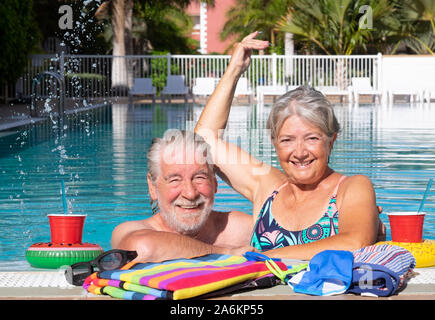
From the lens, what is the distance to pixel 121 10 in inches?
1162

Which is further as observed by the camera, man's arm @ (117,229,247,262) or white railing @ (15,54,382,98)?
A: white railing @ (15,54,382,98)

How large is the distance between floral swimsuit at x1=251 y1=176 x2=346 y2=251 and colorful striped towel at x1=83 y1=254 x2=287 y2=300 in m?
0.47

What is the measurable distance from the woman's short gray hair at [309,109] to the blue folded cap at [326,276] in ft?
2.06

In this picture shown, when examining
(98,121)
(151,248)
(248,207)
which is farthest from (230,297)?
(98,121)

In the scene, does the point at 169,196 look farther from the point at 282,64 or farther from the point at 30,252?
the point at 282,64

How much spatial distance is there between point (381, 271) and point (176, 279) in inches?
25.2

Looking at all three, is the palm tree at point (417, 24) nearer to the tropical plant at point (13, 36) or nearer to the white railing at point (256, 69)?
the white railing at point (256, 69)

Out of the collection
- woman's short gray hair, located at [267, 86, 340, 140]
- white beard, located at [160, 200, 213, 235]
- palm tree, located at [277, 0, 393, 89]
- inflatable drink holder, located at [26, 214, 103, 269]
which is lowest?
inflatable drink holder, located at [26, 214, 103, 269]

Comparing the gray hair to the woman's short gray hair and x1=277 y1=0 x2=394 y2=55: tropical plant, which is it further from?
x1=277 y1=0 x2=394 y2=55: tropical plant

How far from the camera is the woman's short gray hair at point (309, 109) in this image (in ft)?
10.2

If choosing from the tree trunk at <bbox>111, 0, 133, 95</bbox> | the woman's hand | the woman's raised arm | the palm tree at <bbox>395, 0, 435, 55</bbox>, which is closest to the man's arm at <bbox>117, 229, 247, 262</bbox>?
the woman's raised arm

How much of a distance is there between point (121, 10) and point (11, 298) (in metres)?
27.8

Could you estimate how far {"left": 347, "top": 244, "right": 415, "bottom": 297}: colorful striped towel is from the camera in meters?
2.52

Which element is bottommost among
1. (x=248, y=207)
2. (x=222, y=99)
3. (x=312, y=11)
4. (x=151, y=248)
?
(x=248, y=207)
